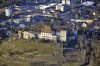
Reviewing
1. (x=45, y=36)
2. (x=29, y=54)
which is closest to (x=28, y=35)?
(x=45, y=36)

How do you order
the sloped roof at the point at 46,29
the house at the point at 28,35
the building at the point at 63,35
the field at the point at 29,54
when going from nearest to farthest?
the field at the point at 29,54 → the building at the point at 63,35 → the house at the point at 28,35 → the sloped roof at the point at 46,29

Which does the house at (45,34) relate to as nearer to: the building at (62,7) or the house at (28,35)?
the house at (28,35)

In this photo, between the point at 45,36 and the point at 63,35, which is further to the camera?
the point at 45,36

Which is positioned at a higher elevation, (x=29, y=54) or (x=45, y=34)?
(x=45, y=34)

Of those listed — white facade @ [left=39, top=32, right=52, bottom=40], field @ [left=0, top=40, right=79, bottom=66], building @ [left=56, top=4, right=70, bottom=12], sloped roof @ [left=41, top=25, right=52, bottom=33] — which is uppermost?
building @ [left=56, top=4, right=70, bottom=12]

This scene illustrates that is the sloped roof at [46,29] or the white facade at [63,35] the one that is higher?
the sloped roof at [46,29]

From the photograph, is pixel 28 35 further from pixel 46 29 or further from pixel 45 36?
pixel 46 29

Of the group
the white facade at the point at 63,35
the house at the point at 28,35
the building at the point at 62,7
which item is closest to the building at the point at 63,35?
the white facade at the point at 63,35

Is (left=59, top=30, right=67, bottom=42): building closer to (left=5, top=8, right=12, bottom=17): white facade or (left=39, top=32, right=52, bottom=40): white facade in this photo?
(left=39, top=32, right=52, bottom=40): white facade

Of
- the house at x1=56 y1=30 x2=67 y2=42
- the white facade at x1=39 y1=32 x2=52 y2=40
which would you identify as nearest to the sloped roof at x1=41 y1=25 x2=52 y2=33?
the white facade at x1=39 y1=32 x2=52 y2=40

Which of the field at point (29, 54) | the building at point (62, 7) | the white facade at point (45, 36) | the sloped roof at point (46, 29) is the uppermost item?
the building at point (62, 7)

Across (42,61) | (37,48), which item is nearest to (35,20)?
(37,48)
